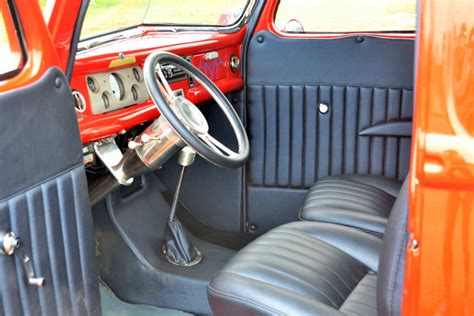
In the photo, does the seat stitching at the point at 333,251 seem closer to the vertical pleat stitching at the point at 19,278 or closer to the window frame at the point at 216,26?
the vertical pleat stitching at the point at 19,278

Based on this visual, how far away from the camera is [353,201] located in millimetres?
2348

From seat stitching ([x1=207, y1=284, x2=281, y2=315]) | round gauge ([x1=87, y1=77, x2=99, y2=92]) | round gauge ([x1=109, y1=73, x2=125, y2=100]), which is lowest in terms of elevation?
seat stitching ([x1=207, y1=284, x2=281, y2=315])

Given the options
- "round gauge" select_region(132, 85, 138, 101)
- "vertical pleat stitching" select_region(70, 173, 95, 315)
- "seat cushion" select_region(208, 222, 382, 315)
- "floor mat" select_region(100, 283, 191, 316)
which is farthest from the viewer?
"floor mat" select_region(100, 283, 191, 316)

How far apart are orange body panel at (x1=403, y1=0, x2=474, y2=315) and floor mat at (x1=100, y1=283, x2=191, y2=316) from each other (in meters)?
1.52

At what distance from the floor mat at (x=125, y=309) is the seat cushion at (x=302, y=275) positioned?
2.21 feet

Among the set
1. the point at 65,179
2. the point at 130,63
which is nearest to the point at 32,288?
the point at 65,179

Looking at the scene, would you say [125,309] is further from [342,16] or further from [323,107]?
[342,16]

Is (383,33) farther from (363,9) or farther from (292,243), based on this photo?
(292,243)

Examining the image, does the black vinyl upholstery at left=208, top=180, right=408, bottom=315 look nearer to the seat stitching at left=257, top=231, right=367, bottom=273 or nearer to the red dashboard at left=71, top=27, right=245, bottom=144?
the seat stitching at left=257, top=231, right=367, bottom=273

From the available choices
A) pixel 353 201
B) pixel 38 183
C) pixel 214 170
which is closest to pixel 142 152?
pixel 38 183

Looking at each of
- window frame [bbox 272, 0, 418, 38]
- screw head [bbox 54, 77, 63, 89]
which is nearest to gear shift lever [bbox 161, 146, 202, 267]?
window frame [bbox 272, 0, 418, 38]

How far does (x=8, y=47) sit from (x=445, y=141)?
973 millimetres

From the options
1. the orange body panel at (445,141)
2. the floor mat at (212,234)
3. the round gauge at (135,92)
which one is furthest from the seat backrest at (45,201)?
the floor mat at (212,234)

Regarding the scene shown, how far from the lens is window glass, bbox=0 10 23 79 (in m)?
1.31
